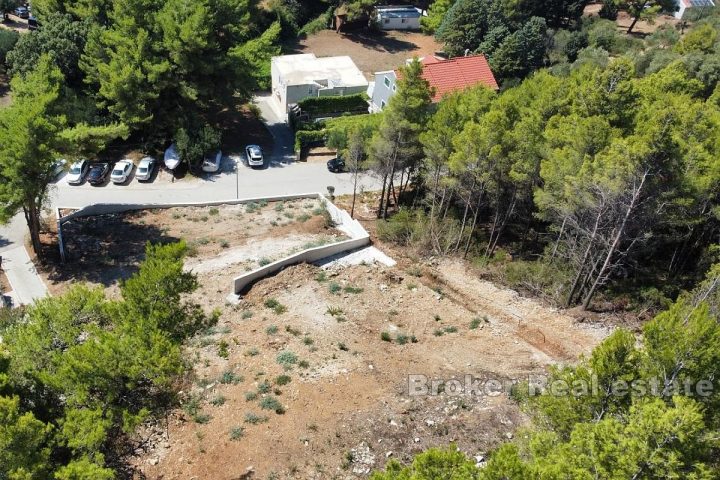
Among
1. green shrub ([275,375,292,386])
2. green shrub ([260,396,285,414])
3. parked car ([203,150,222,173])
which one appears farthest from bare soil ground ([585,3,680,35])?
green shrub ([260,396,285,414])

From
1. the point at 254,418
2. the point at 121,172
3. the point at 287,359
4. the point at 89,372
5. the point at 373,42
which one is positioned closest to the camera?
the point at 89,372

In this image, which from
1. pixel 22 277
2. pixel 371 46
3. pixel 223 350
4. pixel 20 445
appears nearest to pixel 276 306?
pixel 223 350

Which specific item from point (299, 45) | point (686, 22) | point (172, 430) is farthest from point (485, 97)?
point (686, 22)

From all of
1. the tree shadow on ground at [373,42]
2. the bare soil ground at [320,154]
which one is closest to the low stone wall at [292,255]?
the bare soil ground at [320,154]

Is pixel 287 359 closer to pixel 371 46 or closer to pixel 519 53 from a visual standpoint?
pixel 519 53

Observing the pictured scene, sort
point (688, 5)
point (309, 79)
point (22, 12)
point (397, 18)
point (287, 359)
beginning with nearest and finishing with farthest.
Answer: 1. point (287, 359)
2. point (309, 79)
3. point (22, 12)
4. point (397, 18)
5. point (688, 5)

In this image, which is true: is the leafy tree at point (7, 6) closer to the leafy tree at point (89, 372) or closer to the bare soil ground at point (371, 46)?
the bare soil ground at point (371, 46)
